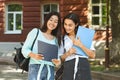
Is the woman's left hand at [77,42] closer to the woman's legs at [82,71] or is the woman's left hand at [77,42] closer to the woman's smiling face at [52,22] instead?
the woman's legs at [82,71]

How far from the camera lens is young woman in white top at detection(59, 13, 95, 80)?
199 inches

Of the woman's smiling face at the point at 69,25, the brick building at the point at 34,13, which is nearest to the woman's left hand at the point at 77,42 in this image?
the woman's smiling face at the point at 69,25

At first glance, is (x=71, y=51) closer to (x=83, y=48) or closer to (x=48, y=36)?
(x=83, y=48)

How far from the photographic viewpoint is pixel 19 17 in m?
25.6

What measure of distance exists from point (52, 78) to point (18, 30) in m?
20.6

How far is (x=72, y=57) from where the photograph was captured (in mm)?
5062

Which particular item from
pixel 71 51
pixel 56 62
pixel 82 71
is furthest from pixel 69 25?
pixel 82 71

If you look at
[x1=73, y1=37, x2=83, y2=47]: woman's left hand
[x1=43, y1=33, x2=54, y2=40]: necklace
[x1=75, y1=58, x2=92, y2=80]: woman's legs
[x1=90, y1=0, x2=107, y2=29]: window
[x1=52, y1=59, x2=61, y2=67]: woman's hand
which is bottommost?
[x1=75, y1=58, x2=92, y2=80]: woman's legs

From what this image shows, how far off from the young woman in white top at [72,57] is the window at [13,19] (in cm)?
2038

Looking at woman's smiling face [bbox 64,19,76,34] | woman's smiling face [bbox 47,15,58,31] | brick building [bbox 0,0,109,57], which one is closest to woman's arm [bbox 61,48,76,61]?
woman's smiling face [bbox 64,19,76,34]

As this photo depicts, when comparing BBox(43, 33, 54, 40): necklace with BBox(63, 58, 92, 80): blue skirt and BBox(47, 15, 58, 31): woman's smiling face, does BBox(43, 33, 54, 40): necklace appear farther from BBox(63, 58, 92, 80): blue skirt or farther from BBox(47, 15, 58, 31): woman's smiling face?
BBox(63, 58, 92, 80): blue skirt

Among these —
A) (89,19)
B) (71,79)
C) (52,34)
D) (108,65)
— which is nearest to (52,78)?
(71,79)

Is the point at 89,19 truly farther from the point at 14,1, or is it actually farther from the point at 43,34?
the point at 43,34

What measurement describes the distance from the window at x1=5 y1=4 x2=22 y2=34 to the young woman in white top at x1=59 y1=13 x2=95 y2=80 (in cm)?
2038
